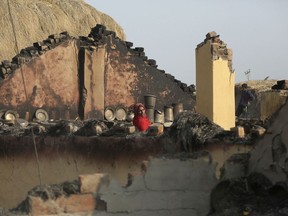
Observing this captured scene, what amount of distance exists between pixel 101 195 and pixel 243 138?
10.0ft

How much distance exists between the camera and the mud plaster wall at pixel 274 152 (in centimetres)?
591

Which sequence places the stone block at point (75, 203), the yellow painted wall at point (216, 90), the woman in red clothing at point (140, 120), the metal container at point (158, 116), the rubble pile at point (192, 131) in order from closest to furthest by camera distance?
the stone block at point (75, 203), the rubble pile at point (192, 131), the woman in red clothing at point (140, 120), the yellow painted wall at point (216, 90), the metal container at point (158, 116)

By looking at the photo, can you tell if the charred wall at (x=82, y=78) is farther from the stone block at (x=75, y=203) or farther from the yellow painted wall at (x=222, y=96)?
the stone block at (x=75, y=203)

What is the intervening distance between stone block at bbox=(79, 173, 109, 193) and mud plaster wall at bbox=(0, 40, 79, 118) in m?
10.9

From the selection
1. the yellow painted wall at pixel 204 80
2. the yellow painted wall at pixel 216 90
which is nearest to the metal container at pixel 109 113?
the yellow painted wall at pixel 204 80

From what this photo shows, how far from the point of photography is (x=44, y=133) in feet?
35.9

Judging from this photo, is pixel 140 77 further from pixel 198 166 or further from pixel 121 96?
pixel 198 166

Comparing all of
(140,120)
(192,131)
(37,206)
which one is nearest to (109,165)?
(192,131)

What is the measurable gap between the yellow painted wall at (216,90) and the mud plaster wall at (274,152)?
19.4 ft

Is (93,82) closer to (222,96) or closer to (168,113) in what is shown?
(168,113)

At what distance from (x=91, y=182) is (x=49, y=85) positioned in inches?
460

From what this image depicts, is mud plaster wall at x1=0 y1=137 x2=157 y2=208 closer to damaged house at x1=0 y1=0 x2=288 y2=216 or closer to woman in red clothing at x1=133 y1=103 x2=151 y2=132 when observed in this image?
damaged house at x1=0 y1=0 x2=288 y2=216

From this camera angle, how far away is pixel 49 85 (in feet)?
57.6

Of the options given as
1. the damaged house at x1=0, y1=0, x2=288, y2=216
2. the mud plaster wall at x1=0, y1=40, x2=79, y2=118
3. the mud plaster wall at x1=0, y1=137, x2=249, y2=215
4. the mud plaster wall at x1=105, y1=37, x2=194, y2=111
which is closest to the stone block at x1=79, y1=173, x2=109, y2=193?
the damaged house at x1=0, y1=0, x2=288, y2=216
